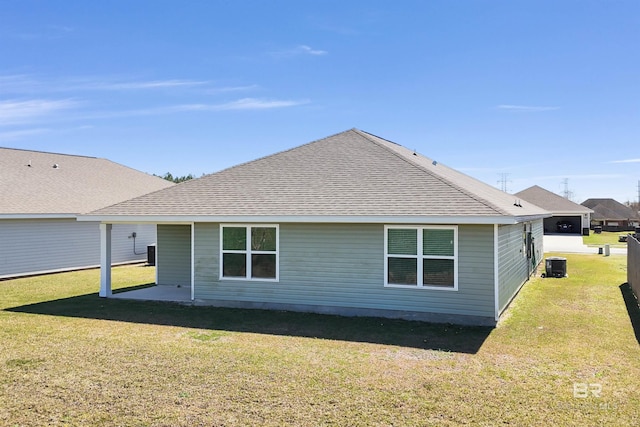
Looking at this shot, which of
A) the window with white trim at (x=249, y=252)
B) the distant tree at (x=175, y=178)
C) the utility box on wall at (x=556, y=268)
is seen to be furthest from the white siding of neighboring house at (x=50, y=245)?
the distant tree at (x=175, y=178)

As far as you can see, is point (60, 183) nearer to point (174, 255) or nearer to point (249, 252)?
point (174, 255)

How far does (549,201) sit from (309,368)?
48.9 m

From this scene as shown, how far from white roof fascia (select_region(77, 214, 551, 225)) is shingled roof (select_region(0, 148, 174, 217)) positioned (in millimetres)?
6632

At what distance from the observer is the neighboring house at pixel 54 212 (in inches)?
667

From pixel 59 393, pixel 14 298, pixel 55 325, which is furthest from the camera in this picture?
pixel 14 298

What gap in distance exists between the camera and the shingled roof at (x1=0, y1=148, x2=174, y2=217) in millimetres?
17766

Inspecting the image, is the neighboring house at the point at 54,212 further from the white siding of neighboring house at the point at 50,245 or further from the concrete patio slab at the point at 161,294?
the concrete patio slab at the point at 161,294

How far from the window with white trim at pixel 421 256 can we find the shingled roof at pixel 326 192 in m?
0.54

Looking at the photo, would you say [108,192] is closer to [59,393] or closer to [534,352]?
[59,393]

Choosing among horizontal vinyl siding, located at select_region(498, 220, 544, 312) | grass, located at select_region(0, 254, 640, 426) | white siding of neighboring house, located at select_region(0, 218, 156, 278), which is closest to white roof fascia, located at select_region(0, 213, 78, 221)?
white siding of neighboring house, located at select_region(0, 218, 156, 278)

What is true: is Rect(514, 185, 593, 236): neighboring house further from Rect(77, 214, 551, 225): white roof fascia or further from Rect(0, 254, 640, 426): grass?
Rect(77, 214, 551, 225): white roof fascia

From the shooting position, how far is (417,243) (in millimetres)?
10094

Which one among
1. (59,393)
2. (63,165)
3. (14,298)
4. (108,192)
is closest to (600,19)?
(59,393)

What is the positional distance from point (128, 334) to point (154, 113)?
55.8ft
